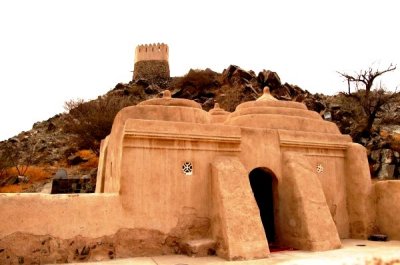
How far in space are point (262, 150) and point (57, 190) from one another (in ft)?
34.5

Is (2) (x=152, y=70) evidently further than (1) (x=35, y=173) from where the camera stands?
Yes

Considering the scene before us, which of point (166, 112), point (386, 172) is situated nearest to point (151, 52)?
point (386, 172)

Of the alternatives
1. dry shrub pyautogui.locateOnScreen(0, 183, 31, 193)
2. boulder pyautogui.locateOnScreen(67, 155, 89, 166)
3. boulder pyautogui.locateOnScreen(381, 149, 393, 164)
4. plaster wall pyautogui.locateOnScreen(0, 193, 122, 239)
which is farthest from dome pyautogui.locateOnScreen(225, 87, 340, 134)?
boulder pyautogui.locateOnScreen(67, 155, 89, 166)

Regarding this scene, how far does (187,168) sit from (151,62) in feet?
149

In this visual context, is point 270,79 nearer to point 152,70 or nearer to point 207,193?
point 152,70

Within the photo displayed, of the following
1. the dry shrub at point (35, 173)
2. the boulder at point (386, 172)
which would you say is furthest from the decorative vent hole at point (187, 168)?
the dry shrub at point (35, 173)

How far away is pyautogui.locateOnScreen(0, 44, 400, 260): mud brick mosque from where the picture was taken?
28.3 feet

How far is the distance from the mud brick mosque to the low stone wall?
3 cm

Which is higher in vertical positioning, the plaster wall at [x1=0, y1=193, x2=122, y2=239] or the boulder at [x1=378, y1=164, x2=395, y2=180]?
the boulder at [x1=378, y1=164, x2=395, y2=180]

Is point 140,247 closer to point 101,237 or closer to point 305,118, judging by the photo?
point 101,237

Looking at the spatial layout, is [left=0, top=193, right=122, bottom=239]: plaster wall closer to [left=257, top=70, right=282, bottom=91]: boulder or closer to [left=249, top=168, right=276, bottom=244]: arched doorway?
[left=249, top=168, right=276, bottom=244]: arched doorway

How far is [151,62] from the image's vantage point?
175ft

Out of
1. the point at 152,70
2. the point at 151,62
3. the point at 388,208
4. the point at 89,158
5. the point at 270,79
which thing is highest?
the point at 151,62

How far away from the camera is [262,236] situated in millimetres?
8797
